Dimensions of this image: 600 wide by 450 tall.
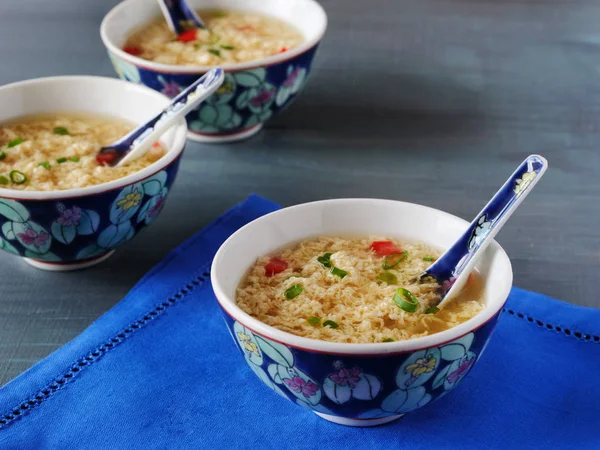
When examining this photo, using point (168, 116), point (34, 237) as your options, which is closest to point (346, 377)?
point (34, 237)

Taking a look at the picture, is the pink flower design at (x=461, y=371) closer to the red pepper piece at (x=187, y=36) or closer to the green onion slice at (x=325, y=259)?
the green onion slice at (x=325, y=259)

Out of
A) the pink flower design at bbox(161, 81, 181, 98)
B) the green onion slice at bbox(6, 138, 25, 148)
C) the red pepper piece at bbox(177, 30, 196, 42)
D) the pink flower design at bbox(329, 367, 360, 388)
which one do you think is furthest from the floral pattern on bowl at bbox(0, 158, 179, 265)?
the red pepper piece at bbox(177, 30, 196, 42)

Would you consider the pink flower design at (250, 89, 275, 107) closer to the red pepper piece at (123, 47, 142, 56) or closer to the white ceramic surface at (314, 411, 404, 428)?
the red pepper piece at (123, 47, 142, 56)

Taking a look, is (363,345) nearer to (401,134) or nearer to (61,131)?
(61,131)

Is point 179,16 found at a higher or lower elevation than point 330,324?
lower

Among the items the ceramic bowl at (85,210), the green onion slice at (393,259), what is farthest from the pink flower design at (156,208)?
the green onion slice at (393,259)
